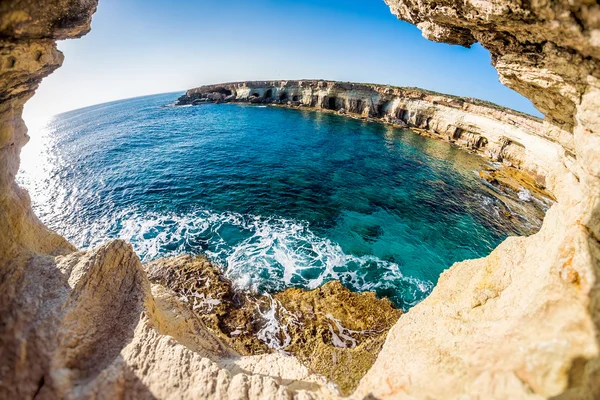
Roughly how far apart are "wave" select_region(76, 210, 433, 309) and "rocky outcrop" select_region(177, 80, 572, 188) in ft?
95.1

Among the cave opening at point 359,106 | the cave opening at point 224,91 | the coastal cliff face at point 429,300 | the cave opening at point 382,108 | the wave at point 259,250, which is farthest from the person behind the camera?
the cave opening at point 224,91

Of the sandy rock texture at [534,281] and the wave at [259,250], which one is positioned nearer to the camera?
the sandy rock texture at [534,281]

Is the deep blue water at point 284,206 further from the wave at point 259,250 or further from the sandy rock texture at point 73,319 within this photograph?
the sandy rock texture at point 73,319

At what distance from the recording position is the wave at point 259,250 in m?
14.5

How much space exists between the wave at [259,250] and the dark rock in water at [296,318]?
1043mm

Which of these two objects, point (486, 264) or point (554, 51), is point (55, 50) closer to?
point (554, 51)

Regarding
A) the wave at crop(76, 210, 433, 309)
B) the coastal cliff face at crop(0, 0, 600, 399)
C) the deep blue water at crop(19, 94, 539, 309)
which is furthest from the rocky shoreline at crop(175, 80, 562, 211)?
the coastal cliff face at crop(0, 0, 600, 399)

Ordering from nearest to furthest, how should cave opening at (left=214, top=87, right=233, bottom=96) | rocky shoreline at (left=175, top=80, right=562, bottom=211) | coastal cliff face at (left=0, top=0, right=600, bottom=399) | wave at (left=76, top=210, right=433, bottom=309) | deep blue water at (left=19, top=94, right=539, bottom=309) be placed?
1. coastal cliff face at (left=0, top=0, right=600, bottom=399)
2. wave at (left=76, top=210, right=433, bottom=309)
3. deep blue water at (left=19, top=94, right=539, bottom=309)
4. rocky shoreline at (left=175, top=80, right=562, bottom=211)
5. cave opening at (left=214, top=87, right=233, bottom=96)

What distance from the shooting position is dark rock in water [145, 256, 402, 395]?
9.66 metres

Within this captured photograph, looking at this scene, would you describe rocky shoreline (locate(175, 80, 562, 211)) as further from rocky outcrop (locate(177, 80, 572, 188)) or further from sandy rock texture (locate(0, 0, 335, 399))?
sandy rock texture (locate(0, 0, 335, 399))

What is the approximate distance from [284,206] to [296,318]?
11.9m

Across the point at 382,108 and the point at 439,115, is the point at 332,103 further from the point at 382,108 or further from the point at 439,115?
the point at 439,115

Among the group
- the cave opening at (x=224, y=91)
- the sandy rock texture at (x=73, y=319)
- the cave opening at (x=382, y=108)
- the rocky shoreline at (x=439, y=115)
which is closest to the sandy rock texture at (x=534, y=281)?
the sandy rock texture at (x=73, y=319)

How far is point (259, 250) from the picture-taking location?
1681cm
